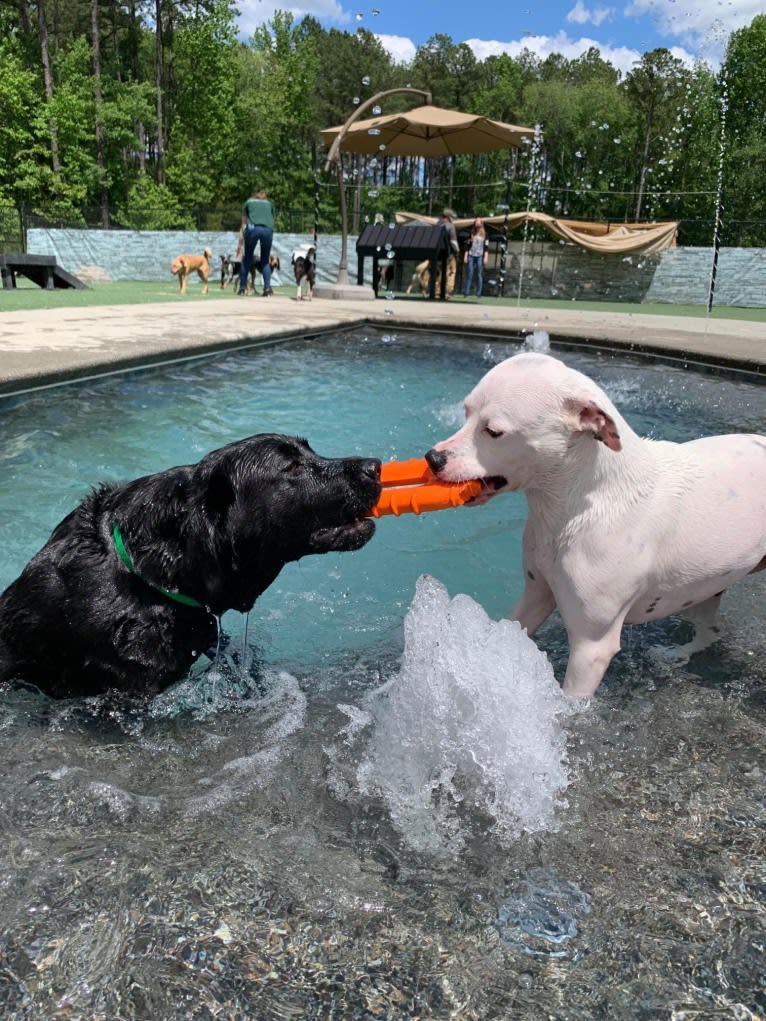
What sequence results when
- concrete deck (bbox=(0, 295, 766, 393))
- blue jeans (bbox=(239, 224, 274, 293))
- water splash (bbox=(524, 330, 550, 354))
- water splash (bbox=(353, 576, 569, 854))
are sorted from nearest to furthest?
water splash (bbox=(353, 576, 569, 854)), concrete deck (bbox=(0, 295, 766, 393)), water splash (bbox=(524, 330, 550, 354)), blue jeans (bbox=(239, 224, 274, 293))

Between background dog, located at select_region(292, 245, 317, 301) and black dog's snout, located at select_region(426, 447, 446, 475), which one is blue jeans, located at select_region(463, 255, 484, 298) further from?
black dog's snout, located at select_region(426, 447, 446, 475)

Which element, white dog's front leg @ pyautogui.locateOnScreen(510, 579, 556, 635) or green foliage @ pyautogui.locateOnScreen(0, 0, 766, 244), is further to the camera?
→ green foliage @ pyautogui.locateOnScreen(0, 0, 766, 244)

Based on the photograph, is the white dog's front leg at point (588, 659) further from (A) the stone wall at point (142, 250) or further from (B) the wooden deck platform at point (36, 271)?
(A) the stone wall at point (142, 250)

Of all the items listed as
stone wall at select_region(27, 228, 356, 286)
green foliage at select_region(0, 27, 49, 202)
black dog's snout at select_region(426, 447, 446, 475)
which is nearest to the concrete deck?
black dog's snout at select_region(426, 447, 446, 475)

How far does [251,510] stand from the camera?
2744 millimetres

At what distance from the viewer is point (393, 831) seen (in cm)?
228

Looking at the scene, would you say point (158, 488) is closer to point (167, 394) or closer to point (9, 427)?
point (9, 427)

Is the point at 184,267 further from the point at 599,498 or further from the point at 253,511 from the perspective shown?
the point at 599,498

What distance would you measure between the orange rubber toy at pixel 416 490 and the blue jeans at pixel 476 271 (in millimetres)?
23537

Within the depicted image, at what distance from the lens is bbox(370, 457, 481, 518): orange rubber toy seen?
2756 mm

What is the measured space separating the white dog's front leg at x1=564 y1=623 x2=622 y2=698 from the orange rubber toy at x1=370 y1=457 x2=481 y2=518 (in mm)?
729

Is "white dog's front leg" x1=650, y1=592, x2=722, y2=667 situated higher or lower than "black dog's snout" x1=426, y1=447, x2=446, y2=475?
lower

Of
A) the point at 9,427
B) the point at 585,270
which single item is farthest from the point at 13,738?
the point at 585,270

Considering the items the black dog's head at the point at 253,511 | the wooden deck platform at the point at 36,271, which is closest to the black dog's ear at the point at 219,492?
the black dog's head at the point at 253,511
